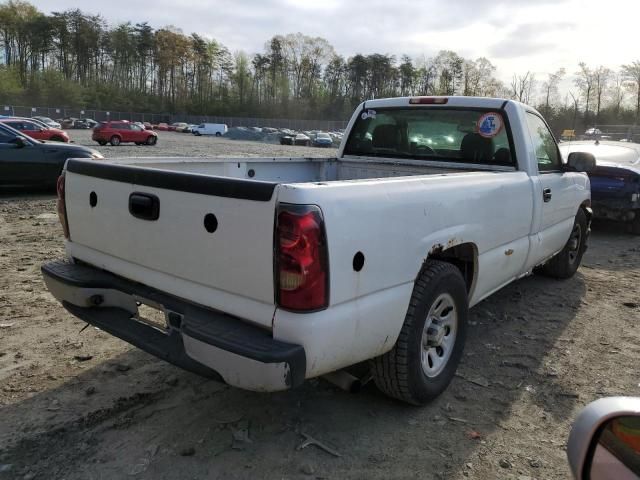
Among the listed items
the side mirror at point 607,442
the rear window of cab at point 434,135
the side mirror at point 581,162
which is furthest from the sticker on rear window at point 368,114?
the side mirror at point 607,442

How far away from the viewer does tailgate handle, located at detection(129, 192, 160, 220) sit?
2773 mm

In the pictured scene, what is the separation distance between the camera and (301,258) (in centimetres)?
228

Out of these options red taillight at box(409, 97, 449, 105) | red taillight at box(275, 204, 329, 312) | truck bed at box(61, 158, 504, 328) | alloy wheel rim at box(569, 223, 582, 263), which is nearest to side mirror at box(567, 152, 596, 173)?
alloy wheel rim at box(569, 223, 582, 263)

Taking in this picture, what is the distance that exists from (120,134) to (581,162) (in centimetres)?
3547

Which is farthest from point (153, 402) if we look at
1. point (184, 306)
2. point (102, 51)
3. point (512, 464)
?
point (102, 51)

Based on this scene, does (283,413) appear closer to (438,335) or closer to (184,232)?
(438,335)

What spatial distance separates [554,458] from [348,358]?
129 cm

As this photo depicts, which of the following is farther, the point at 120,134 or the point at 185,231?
the point at 120,134

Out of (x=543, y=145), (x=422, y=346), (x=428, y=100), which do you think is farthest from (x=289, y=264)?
(x=543, y=145)

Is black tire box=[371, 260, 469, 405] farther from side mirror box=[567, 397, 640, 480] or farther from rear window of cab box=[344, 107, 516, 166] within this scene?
rear window of cab box=[344, 107, 516, 166]

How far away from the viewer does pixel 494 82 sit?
86.6m

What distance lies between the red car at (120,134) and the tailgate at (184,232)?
35.2m

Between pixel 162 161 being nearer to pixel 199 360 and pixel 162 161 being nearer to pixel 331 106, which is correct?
pixel 199 360

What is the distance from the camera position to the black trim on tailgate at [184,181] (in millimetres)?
2363
